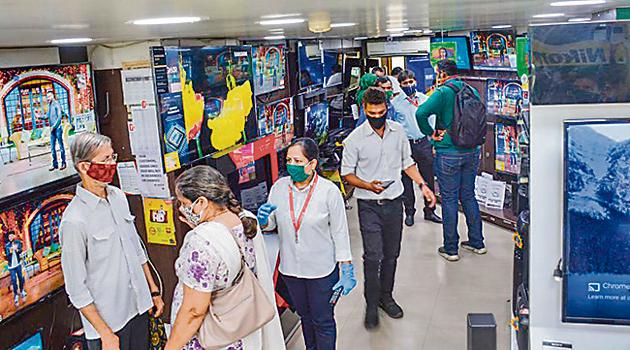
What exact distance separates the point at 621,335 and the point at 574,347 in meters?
0.15

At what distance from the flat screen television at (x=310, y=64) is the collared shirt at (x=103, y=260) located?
331 centimetres

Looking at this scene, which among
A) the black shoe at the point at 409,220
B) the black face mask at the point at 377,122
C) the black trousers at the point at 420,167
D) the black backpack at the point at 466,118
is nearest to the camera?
the black face mask at the point at 377,122

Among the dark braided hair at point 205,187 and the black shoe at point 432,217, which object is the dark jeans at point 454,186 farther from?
the dark braided hair at point 205,187

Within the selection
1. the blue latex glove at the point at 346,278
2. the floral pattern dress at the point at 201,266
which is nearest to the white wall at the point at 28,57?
the floral pattern dress at the point at 201,266

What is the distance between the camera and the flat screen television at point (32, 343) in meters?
3.08

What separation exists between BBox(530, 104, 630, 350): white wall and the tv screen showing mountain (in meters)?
0.05

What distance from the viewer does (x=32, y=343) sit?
10.4 ft

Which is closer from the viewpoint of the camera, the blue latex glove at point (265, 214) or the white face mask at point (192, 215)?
the white face mask at point (192, 215)

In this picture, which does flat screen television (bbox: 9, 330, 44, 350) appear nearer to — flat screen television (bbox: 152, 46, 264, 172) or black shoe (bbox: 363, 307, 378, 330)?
flat screen television (bbox: 152, 46, 264, 172)

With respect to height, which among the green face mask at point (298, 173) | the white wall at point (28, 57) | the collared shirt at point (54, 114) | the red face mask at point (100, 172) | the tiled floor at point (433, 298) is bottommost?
the tiled floor at point (433, 298)

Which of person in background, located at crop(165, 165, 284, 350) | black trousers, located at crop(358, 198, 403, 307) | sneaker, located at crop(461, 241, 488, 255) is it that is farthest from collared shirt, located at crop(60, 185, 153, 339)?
sneaker, located at crop(461, 241, 488, 255)

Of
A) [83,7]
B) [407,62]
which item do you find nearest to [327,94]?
[407,62]

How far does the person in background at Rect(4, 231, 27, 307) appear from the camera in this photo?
294 cm

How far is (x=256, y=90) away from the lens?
5.01 metres
